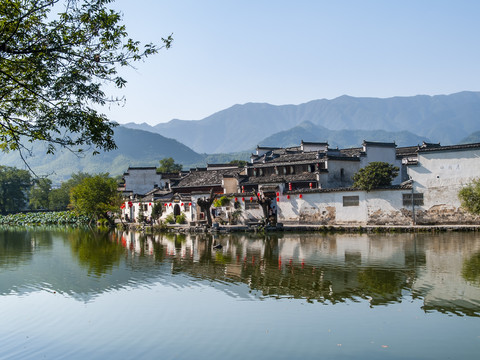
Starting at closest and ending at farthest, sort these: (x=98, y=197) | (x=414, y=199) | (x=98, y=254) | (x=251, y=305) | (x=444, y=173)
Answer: (x=251, y=305), (x=98, y=254), (x=444, y=173), (x=414, y=199), (x=98, y=197)

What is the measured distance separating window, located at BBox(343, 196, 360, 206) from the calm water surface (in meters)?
10.3

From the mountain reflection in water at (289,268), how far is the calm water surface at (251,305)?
0.20ft

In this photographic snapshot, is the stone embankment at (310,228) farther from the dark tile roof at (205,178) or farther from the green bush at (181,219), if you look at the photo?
the dark tile roof at (205,178)

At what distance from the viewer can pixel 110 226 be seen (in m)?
57.7

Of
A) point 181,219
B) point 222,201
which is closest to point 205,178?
point 181,219

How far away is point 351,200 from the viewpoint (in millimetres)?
37312

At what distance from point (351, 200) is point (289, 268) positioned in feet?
57.7

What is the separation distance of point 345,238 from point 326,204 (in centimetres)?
661

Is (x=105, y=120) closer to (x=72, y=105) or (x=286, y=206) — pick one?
(x=72, y=105)

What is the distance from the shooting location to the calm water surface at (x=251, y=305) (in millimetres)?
11258

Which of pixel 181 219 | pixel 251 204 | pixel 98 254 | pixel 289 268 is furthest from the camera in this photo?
pixel 181 219

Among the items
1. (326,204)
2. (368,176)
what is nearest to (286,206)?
(326,204)

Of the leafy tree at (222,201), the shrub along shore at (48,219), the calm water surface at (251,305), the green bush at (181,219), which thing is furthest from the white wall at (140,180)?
the calm water surface at (251,305)

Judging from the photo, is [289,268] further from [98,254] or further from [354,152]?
[354,152]
